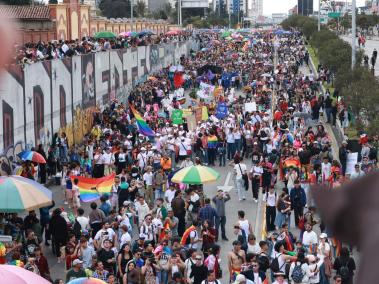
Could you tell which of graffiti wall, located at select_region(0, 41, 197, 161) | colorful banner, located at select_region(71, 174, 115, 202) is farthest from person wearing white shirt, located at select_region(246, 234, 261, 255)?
colorful banner, located at select_region(71, 174, 115, 202)

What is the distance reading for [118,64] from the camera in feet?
125

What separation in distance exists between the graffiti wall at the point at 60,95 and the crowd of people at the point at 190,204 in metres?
0.71

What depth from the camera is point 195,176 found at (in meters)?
17.1

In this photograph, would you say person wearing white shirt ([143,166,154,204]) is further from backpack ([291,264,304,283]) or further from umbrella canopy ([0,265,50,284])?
umbrella canopy ([0,265,50,284])

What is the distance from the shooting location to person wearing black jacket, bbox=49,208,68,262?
1481cm

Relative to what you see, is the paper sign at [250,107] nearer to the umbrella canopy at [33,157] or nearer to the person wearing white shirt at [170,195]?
the umbrella canopy at [33,157]

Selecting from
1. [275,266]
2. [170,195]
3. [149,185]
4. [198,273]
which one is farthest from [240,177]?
[198,273]

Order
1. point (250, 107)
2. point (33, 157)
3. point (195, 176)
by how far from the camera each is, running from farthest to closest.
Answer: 1. point (250, 107)
2. point (33, 157)
3. point (195, 176)

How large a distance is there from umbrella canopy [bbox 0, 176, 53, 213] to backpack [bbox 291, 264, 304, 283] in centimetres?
420

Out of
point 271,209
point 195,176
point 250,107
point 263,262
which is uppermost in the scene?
point 195,176

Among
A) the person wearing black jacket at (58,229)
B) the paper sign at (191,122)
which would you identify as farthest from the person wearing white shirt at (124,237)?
the paper sign at (191,122)

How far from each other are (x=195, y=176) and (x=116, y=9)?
10684 centimetres

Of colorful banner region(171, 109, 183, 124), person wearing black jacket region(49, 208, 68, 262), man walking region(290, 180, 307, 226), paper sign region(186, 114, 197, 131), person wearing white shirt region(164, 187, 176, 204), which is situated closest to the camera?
person wearing black jacket region(49, 208, 68, 262)

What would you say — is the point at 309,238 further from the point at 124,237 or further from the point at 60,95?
the point at 60,95
